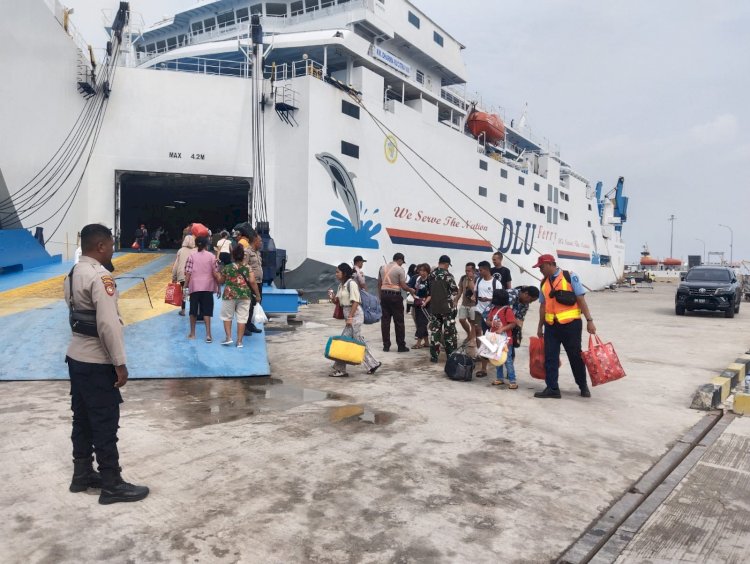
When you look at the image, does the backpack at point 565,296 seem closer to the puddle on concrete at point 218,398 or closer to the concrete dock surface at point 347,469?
the concrete dock surface at point 347,469

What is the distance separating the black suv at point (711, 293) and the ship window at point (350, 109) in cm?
1198

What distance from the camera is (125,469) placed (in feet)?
12.7

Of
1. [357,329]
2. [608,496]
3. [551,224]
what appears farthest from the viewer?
[551,224]

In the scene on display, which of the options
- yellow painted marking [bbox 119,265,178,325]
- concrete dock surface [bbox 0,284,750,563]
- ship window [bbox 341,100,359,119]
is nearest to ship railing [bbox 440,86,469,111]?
ship window [bbox 341,100,359,119]

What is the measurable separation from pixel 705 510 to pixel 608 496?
58cm

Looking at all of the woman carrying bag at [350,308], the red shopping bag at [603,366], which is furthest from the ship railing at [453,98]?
the red shopping bag at [603,366]

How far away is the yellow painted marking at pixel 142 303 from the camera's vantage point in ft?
30.3

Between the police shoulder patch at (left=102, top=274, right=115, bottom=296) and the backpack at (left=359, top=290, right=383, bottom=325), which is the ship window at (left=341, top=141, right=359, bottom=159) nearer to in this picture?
the backpack at (left=359, top=290, right=383, bottom=325)

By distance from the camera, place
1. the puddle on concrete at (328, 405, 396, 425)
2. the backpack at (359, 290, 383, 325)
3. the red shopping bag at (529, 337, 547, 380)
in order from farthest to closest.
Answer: the backpack at (359, 290, 383, 325)
the red shopping bag at (529, 337, 547, 380)
the puddle on concrete at (328, 405, 396, 425)

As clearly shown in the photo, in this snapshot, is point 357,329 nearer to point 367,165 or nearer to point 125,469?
point 125,469

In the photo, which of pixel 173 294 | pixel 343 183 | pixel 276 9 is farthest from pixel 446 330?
pixel 276 9

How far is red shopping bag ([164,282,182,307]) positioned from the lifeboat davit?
19.6 meters

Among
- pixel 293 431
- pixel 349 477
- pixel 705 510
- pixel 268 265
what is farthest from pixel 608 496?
pixel 268 265

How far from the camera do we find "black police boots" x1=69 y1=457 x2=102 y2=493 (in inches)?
136
